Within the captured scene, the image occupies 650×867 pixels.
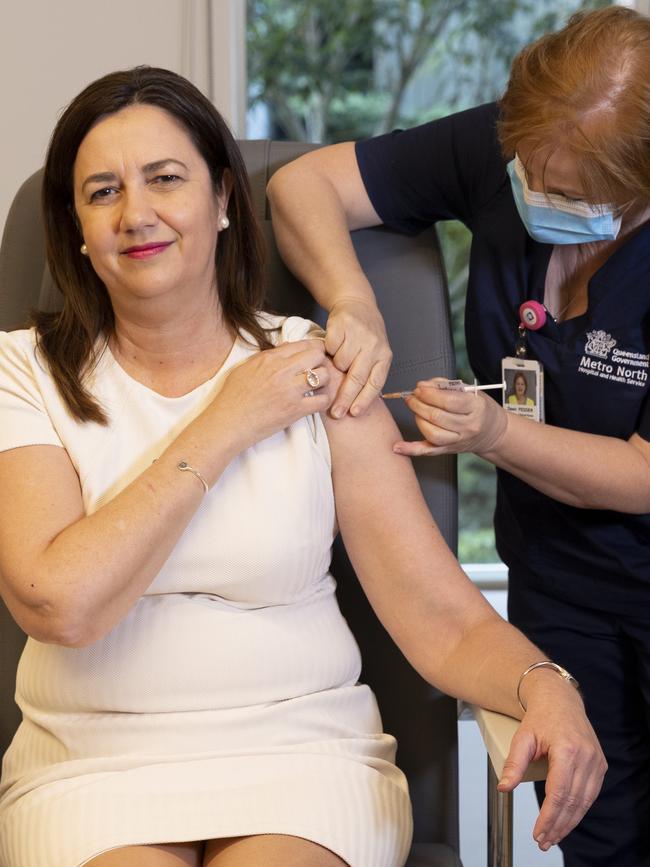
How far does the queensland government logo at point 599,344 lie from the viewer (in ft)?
5.54

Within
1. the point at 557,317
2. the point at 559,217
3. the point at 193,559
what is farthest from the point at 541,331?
the point at 193,559

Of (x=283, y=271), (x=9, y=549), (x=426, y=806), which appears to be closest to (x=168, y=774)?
(x=9, y=549)

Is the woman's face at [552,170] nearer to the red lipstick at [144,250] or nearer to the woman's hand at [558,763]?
the red lipstick at [144,250]

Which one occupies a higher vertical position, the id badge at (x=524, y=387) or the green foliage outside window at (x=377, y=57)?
the green foliage outside window at (x=377, y=57)

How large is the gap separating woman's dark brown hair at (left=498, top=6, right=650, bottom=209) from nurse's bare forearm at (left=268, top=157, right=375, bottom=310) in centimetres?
34

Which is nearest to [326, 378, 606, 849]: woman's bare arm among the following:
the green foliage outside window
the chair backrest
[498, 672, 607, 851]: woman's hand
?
[498, 672, 607, 851]: woman's hand

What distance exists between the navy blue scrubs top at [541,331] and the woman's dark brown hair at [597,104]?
204mm

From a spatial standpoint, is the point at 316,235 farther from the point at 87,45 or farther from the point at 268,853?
the point at 87,45

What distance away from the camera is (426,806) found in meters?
1.82

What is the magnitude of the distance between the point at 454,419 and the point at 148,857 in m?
0.69

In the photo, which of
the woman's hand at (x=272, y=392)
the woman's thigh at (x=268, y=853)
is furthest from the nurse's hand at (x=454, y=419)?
the woman's thigh at (x=268, y=853)

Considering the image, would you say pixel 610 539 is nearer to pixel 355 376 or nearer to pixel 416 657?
pixel 416 657

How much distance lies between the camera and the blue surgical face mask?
1541 mm

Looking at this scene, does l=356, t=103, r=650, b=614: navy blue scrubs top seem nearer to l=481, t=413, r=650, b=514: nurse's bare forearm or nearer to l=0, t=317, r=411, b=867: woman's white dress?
l=481, t=413, r=650, b=514: nurse's bare forearm
